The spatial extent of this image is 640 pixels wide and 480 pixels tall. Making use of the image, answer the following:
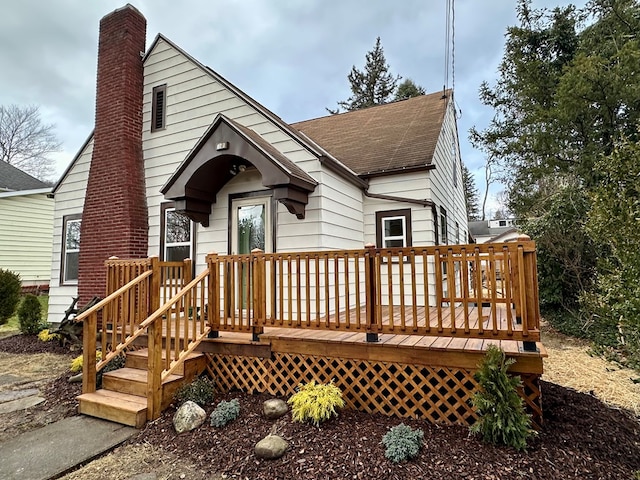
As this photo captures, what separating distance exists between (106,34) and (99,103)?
5.20 ft

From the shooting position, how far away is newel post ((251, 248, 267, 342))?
4.46 metres

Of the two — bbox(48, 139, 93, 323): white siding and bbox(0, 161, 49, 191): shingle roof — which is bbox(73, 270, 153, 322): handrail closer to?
bbox(48, 139, 93, 323): white siding

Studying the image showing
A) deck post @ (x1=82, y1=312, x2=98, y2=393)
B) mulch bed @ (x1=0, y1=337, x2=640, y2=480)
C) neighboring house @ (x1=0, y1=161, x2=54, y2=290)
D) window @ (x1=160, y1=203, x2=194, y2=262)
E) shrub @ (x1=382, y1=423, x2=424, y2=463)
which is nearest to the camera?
mulch bed @ (x1=0, y1=337, x2=640, y2=480)

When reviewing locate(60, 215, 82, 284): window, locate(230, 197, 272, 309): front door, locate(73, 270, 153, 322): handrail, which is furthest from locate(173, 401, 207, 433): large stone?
locate(60, 215, 82, 284): window

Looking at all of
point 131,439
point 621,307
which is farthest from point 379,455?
point 131,439

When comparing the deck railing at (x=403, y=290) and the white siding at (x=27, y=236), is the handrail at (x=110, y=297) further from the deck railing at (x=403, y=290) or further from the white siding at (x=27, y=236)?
the white siding at (x=27, y=236)

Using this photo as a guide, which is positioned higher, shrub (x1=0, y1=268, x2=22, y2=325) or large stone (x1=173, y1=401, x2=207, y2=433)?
shrub (x1=0, y1=268, x2=22, y2=325)

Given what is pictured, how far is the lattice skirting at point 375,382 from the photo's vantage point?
141 inches

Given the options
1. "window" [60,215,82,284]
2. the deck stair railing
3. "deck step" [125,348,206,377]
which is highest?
"window" [60,215,82,284]

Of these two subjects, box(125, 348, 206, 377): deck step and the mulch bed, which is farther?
box(125, 348, 206, 377): deck step

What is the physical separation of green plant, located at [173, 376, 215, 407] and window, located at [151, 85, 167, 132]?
18.5ft

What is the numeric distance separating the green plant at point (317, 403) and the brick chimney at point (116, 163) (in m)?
5.22

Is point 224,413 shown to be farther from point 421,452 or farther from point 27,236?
point 27,236

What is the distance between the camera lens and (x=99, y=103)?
7.94 m
